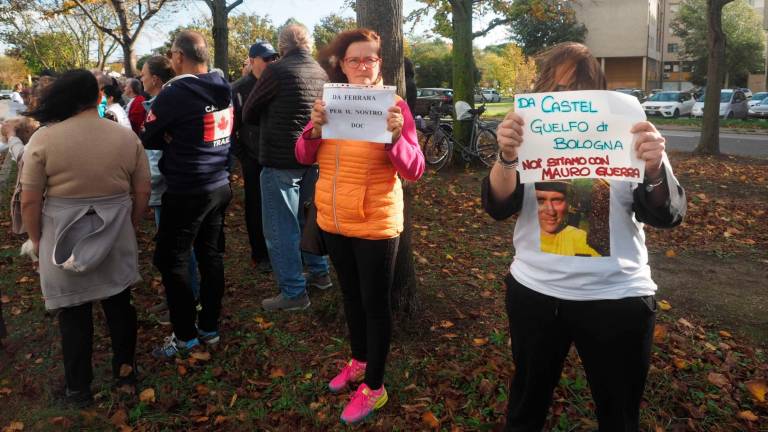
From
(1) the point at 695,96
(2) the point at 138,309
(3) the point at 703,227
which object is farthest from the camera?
(1) the point at 695,96

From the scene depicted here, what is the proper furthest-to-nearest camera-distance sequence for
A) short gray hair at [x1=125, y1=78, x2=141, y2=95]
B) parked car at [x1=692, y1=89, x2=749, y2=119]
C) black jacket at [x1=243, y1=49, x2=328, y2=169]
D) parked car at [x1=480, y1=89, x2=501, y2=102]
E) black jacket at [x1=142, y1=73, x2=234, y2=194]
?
parked car at [x1=480, y1=89, x2=501, y2=102] → parked car at [x1=692, y1=89, x2=749, y2=119] → short gray hair at [x1=125, y1=78, x2=141, y2=95] → black jacket at [x1=243, y1=49, x2=328, y2=169] → black jacket at [x1=142, y1=73, x2=234, y2=194]

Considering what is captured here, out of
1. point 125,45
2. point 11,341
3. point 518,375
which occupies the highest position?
point 125,45

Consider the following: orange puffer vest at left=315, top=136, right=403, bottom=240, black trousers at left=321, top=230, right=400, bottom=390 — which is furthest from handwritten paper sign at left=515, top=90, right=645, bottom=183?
black trousers at left=321, top=230, right=400, bottom=390

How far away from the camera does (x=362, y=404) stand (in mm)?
2982

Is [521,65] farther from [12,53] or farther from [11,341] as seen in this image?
[11,341]

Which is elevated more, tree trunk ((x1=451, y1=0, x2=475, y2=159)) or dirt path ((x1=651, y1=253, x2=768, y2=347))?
tree trunk ((x1=451, y1=0, x2=475, y2=159))

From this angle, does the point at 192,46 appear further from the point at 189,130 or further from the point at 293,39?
the point at 293,39

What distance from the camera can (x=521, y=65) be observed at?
42156 millimetres

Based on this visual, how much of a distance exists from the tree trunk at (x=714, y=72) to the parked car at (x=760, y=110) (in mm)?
18750

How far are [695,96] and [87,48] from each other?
37043mm

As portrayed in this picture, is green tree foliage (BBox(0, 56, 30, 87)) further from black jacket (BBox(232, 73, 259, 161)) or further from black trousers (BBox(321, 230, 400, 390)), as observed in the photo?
black trousers (BBox(321, 230, 400, 390))

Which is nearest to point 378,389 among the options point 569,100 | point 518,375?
point 518,375

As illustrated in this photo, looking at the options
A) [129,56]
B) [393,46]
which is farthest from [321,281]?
[129,56]

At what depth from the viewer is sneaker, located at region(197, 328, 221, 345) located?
12.8 ft
